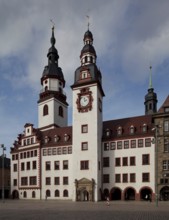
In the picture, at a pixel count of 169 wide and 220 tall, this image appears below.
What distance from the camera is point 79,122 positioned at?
2616 inches

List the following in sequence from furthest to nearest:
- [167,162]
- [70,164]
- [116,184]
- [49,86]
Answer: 1. [49,86]
2. [70,164]
3. [116,184]
4. [167,162]

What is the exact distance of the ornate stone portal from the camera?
61.9 meters

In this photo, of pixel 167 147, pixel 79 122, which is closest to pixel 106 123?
pixel 79 122

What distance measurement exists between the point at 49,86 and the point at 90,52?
20.6 meters

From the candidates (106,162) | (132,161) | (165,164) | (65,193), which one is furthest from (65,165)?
(165,164)

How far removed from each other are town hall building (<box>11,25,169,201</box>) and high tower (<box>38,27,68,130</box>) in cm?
689

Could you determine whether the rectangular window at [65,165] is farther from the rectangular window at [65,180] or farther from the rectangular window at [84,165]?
the rectangular window at [84,165]

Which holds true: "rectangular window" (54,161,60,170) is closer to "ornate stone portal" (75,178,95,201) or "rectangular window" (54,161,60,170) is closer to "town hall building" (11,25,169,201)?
"town hall building" (11,25,169,201)

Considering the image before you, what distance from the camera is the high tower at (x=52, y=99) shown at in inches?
3310

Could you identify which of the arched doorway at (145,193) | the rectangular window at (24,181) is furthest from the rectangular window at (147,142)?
the rectangular window at (24,181)

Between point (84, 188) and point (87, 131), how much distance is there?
452 inches

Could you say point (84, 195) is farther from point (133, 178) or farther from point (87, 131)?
point (87, 131)

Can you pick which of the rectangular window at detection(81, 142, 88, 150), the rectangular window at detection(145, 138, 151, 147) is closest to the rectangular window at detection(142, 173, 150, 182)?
the rectangular window at detection(145, 138, 151, 147)

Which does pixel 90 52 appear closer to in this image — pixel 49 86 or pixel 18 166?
pixel 49 86
